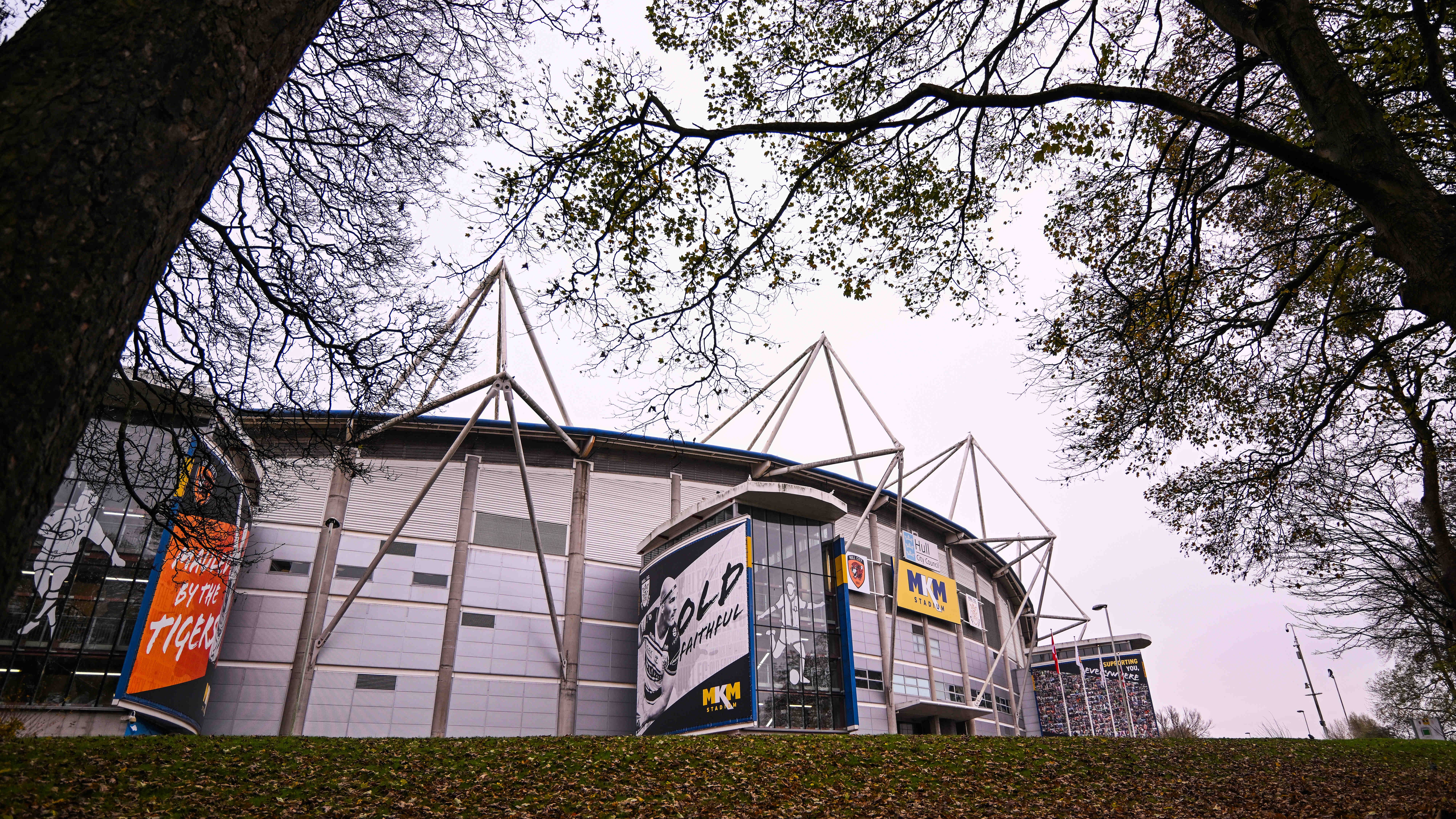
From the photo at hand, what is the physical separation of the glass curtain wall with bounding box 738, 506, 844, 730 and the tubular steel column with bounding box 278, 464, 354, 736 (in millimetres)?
17056

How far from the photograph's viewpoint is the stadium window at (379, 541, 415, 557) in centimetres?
3384

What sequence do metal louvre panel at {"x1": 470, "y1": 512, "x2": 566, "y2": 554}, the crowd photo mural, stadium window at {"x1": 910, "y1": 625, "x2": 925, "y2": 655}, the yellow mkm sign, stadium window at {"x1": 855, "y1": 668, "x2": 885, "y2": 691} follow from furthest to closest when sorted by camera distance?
1. the crowd photo mural
2. stadium window at {"x1": 910, "y1": 625, "x2": 925, "y2": 655}
3. the yellow mkm sign
4. stadium window at {"x1": 855, "y1": 668, "x2": 885, "y2": 691}
5. metal louvre panel at {"x1": 470, "y1": 512, "x2": 566, "y2": 554}

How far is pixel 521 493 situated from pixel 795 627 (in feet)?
49.7

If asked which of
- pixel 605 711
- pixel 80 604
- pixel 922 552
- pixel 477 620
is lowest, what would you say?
pixel 605 711

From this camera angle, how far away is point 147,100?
2658 millimetres

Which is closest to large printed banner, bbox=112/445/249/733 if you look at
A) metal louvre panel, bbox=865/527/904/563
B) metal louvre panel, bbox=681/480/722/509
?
metal louvre panel, bbox=681/480/722/509

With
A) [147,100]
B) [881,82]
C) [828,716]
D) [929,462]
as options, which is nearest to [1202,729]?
[929,462]

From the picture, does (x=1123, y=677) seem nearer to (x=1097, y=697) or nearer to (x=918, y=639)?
(x=1097, y=697)

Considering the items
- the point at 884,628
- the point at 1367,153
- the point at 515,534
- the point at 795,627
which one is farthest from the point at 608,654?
the point at 1367,153

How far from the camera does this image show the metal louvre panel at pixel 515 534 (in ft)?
116

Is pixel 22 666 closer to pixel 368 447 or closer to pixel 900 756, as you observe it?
pixel 368 447

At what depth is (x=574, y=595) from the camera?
35188 millimetres

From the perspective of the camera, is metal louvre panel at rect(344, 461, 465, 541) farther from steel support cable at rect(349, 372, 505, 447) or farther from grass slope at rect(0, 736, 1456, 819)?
grass slope at rect(0, 736, 1456, 819)

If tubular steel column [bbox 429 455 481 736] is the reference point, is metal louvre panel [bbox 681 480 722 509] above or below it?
above
